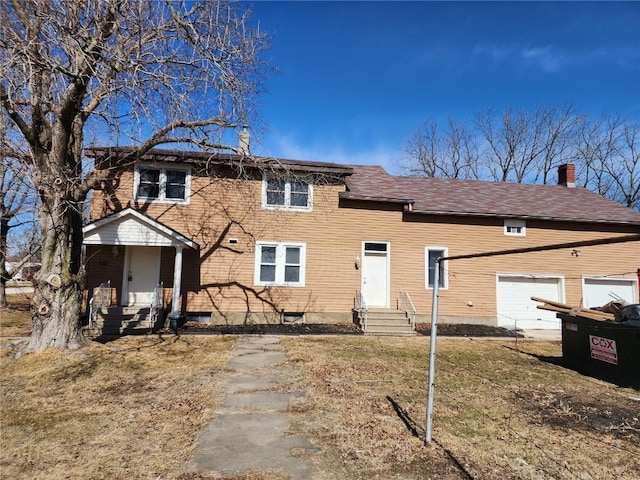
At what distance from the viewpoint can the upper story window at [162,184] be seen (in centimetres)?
1313

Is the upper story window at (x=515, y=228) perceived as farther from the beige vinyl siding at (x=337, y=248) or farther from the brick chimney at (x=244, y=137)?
the brick chimney at (x=244, y=137)

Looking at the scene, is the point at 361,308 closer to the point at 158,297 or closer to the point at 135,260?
the point at 158,297

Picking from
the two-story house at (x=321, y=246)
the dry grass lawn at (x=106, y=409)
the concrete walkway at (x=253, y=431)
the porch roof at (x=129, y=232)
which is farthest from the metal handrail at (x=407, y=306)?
the porch roof at (x=129, y=232)

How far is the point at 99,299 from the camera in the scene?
482 inches

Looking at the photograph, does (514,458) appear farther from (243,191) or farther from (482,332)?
(243,191)

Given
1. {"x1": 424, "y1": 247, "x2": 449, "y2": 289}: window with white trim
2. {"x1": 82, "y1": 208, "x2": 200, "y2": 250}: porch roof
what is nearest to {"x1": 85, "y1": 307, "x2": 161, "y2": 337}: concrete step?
{"x1": 82, "y1": 208, "x2": 200, "y2": 250}: porch roof

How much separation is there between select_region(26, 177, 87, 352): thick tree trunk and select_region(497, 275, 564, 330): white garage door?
13.8 metres

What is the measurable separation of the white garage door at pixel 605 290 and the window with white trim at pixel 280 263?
1116 centimetres

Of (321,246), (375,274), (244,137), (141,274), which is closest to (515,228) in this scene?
(375,274)

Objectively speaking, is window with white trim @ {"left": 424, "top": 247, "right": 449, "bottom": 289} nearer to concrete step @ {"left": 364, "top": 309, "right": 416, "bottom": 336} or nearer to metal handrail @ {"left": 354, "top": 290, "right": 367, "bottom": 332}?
concrete step @ {"left": 364, "top": 309, "right": 416, "bottom": 336}

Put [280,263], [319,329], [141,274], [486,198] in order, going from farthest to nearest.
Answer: [486,198] → [280,263] → [141,274] → [319,329]

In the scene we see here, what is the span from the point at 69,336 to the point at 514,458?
853cm

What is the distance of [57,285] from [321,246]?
8021 millimetres

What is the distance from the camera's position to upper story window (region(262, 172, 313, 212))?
45.5 feet
